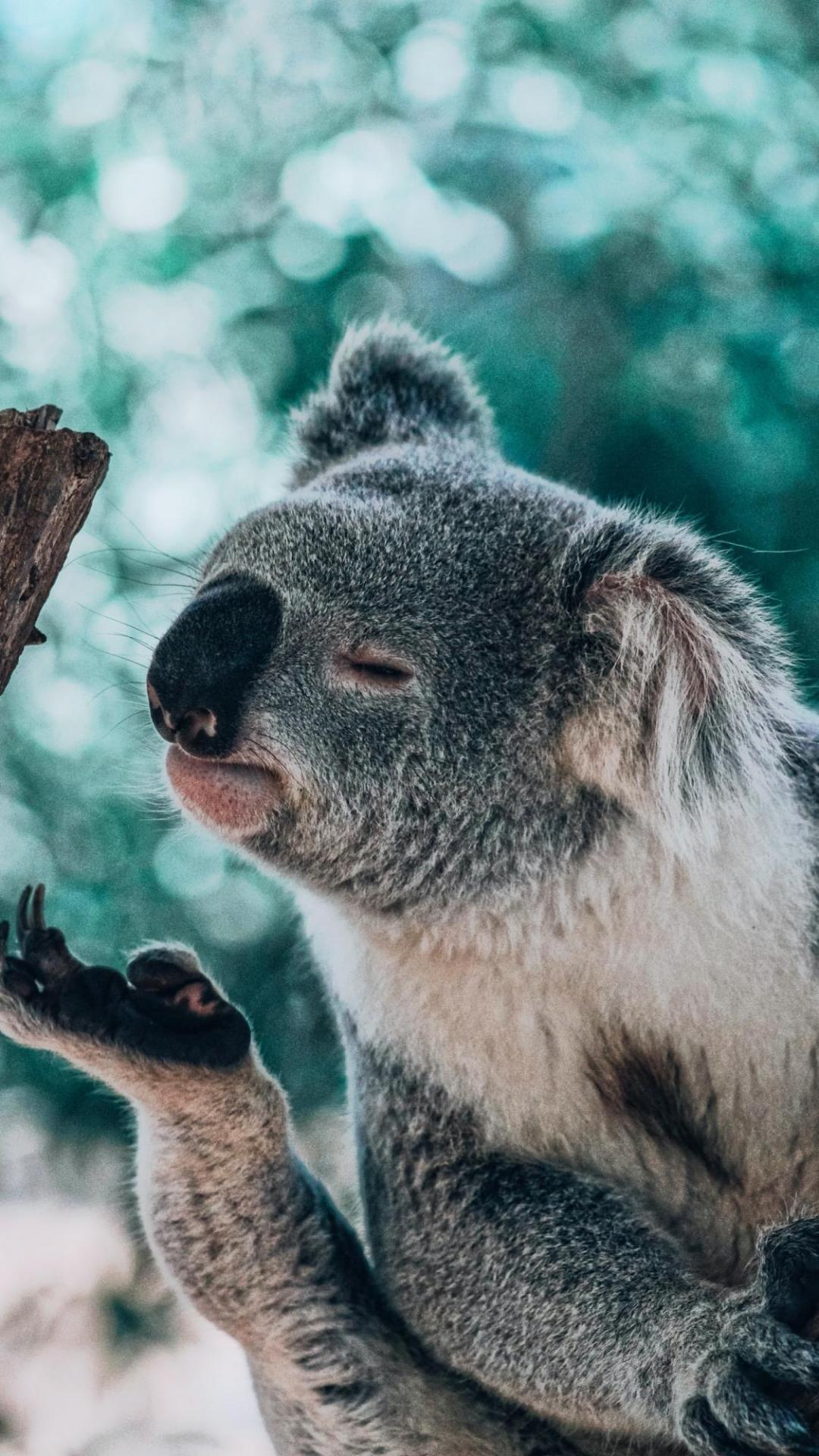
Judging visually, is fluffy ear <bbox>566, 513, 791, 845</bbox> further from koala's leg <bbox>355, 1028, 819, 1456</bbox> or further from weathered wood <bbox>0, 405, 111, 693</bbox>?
weathered wood <bbox>0, 405, 111, 693</bbox>

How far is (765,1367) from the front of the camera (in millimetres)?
1690

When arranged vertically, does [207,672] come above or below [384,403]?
below

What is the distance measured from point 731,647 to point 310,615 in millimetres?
566

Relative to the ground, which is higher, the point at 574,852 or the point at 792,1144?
the point at 574,852

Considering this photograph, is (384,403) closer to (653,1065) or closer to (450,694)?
(450,694)

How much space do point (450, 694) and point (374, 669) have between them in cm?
11

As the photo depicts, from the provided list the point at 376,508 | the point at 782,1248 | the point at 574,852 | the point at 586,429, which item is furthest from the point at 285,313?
the point at 782,1248

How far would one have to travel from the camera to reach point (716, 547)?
2.23m

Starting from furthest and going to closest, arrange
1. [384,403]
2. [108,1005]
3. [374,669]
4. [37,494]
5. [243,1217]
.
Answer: [384,403] < [243,1217] < [108,1005] < [374,669] < [37,494]

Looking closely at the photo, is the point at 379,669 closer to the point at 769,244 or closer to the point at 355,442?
the point at 355,442

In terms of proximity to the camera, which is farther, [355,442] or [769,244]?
[769,244]

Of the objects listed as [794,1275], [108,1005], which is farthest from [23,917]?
[794,1275]

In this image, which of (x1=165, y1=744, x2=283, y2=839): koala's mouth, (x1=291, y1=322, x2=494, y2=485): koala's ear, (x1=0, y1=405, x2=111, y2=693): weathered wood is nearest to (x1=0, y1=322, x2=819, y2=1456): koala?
(x1=165, y1=744, x2=283, y2=839): koala's mouth

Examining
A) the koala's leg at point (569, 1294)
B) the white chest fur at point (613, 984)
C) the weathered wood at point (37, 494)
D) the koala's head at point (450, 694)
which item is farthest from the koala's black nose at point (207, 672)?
the koala's leg at point (569, 1294)
